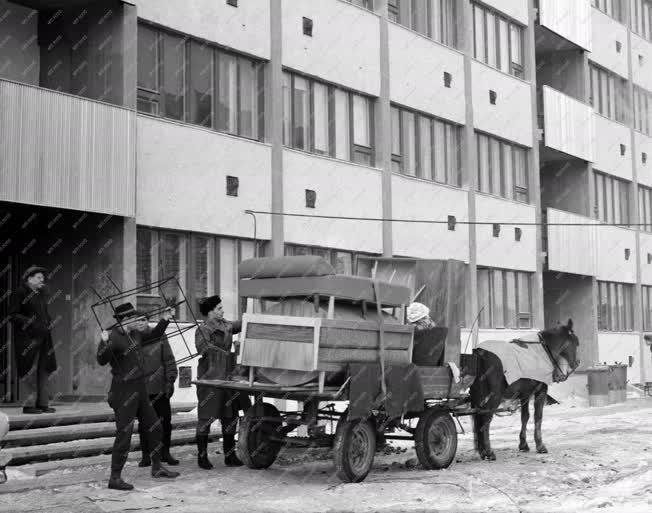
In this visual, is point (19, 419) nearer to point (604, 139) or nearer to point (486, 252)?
point (486, 252)

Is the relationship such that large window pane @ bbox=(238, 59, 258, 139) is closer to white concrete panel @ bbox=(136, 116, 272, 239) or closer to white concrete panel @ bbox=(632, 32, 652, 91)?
white concrete panel @ bbox=(136, 116, 272, 239)

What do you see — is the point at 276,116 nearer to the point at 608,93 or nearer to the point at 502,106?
the point at 502,106

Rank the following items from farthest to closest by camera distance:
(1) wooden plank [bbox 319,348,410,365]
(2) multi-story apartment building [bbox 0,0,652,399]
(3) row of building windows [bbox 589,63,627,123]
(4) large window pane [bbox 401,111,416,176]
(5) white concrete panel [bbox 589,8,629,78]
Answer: (3) row of building windows [bbox 589,63,627,123] < (5) white concrete panel [bbox 589,8,629,78] < (4) large window pane [bbox 401,111,416,176] < (2) multi-story apartment building [bbox 0,0,652,399] < (1) wooden plank [bbox 319,348,410,365]

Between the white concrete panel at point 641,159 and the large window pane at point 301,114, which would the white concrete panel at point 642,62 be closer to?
the white concrete panel at point 641,159

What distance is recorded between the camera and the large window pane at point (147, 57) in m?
18.9

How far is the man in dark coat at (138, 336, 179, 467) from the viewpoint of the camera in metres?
12.8

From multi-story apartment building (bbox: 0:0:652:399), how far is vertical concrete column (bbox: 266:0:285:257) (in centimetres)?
5

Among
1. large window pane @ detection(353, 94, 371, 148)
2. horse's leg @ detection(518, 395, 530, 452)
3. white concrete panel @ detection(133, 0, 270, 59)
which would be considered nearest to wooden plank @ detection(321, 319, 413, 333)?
horse's leg @ detection(518, 395, 530, 452)

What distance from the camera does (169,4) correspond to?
19406 mm

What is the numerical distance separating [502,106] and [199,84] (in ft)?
43.0

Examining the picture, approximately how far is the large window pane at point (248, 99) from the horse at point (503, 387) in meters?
7.96

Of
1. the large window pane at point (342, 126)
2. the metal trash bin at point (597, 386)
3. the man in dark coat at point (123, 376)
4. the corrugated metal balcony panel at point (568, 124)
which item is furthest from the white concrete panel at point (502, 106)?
the man in dark coat at point (123, 376)

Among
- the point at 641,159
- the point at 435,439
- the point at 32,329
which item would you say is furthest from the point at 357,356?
the point at 641,159

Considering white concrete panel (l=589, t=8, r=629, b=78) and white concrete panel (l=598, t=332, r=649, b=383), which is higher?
white concrete panel (l=589, t=8, r=629, b=78)
